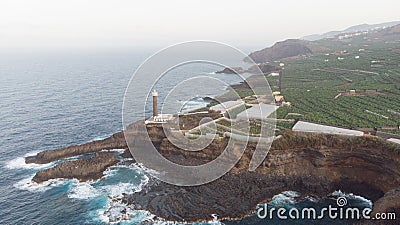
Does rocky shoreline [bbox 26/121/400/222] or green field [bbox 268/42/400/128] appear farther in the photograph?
green field [bbox 268/42/400/128]

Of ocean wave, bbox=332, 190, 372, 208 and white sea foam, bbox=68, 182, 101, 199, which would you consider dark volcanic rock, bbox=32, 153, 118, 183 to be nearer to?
white sea foam, bbox=68, 182, 101, 199

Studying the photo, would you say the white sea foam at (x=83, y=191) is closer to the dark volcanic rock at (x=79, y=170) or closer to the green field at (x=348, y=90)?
the dark volcanic rock at (x=79, y=170)

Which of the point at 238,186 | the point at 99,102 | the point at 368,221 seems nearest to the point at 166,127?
the point at 238,186

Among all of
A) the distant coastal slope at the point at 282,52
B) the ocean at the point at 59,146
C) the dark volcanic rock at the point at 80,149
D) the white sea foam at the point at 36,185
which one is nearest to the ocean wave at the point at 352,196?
the ocean at the point at 59,146

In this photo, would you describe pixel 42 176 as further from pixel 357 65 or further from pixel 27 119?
pixel 357 65

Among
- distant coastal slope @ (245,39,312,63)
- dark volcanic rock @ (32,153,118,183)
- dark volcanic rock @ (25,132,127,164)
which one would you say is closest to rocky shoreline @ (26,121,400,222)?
dark volcanic rock @ (32,153,118,183)

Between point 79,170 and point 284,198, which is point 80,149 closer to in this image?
point 79,170
